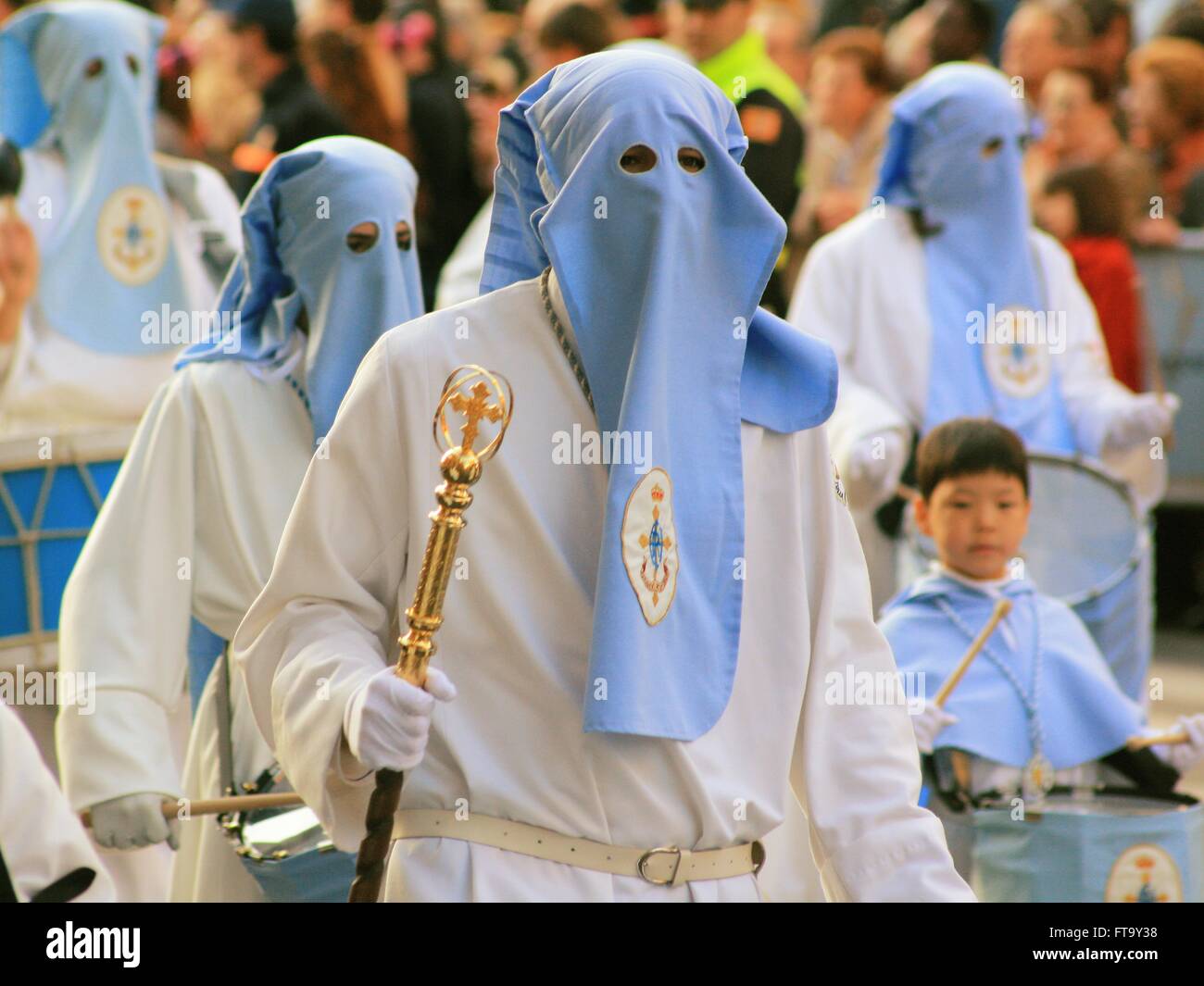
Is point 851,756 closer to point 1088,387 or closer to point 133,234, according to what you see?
point 1088,387

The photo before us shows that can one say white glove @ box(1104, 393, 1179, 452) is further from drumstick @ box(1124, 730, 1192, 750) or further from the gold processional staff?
the gold processional staff

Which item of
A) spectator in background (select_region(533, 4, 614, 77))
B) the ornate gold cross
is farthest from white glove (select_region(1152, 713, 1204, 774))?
spectator in background (select_region(533, 4, 614, 77))

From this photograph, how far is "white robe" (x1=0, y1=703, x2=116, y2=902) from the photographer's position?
3.95 meters

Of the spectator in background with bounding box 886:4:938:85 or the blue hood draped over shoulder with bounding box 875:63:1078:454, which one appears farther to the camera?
the spectator in background with bounding box 886:4:938:85

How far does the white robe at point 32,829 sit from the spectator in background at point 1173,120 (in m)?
6.65

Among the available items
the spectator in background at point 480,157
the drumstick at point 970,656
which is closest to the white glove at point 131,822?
the drumstick at point 970,656

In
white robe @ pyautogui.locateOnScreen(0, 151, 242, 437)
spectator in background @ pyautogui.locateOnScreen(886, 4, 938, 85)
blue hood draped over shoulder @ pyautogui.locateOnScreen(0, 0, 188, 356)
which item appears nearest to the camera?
white robe @ pyautogui.locateOnScreen(0, 151, 242, 437)

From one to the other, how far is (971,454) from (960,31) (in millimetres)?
4830

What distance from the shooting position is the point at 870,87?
9820 mm

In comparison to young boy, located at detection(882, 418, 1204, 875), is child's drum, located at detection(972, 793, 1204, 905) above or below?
below

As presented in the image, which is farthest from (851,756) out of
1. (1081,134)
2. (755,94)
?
(1081,134)

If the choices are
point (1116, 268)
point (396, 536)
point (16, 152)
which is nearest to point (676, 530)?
point (396, 536)

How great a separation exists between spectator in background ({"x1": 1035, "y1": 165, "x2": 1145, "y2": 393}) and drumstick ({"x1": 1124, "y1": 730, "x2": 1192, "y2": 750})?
3346mm
